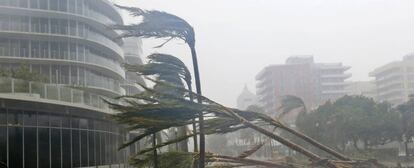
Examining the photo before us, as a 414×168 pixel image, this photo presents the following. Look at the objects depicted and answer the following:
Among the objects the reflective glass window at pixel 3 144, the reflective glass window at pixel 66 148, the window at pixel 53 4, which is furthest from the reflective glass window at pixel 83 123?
the window at pixel 53 4

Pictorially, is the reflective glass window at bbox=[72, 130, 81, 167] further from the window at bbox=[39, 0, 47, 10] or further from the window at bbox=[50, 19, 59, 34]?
the window at bbox=[39, 0, 47, 10]

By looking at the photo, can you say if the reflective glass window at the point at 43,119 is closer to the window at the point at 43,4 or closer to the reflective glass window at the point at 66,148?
the reflective glass window at the point at 66,148

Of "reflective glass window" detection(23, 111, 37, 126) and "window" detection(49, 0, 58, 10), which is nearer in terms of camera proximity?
"reflective glass window" detection(23, 111, 37, 126)

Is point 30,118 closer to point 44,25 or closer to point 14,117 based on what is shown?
point 14,117

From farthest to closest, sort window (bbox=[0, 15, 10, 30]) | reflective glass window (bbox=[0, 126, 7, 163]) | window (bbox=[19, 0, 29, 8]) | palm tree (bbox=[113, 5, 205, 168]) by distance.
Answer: window (bbox=[19, 0, 29, 8]), window (bbox=[0, 15, 10, 30]), reflective glass window (bbox=[0, 126, 7, 163]), palm tree (bbox=[113, 5, 205, 168])

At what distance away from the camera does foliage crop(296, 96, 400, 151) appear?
5150 cm

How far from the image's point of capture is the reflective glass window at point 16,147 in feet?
81.3

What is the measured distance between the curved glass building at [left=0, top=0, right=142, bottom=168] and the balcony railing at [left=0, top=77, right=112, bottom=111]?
0.04 meters

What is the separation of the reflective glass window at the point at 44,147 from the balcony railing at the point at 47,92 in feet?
5.53

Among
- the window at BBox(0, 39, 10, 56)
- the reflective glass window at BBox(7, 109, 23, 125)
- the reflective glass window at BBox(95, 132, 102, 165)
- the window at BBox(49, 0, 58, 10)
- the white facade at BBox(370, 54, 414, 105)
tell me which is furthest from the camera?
the white facade at BBox(370, 54, 414, 105)

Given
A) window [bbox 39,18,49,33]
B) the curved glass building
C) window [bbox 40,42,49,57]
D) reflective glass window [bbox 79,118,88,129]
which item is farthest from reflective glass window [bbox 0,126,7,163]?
window [bbox 39,18,49,33]

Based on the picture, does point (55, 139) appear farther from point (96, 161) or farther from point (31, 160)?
point (96, 161)

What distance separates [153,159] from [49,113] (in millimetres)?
17710

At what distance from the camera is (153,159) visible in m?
11.7
